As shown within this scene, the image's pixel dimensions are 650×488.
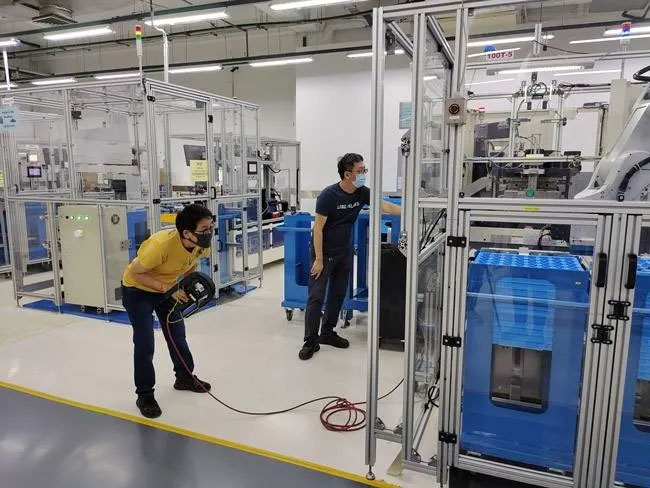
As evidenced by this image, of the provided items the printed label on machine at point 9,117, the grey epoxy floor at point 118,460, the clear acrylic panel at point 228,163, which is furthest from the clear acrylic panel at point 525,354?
the printed label on machine at point 9,117

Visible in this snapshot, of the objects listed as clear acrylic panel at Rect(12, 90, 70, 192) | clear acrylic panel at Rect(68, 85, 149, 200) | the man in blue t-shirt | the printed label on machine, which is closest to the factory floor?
the man in blue t-shirt

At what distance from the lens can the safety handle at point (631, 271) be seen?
1823mm

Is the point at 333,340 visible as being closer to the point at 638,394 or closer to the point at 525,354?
the point at 525,354

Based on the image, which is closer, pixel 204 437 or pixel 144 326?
pixel 204 437

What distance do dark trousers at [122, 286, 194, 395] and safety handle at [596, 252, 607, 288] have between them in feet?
7.87

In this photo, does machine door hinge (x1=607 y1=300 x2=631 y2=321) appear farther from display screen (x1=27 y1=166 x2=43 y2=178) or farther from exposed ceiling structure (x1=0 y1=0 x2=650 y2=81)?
display screen (x1=27 y1=166 x2=43 y2=178)

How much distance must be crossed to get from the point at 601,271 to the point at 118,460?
2.55 metres

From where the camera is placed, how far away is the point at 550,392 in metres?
2.14

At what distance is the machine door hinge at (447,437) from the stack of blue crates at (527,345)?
9 centimetres

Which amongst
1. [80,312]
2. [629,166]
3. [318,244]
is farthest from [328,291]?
[80,312]

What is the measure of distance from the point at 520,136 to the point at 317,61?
541 cm

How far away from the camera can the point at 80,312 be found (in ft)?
16.0

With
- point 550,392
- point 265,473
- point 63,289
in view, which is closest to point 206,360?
point 265,473

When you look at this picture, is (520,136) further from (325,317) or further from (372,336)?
(372,336)
